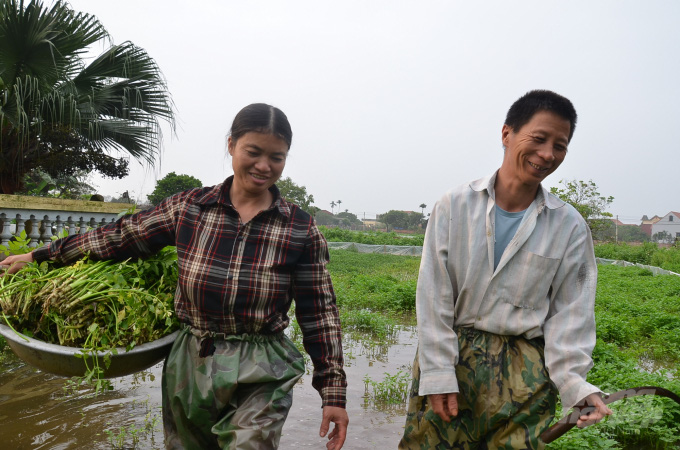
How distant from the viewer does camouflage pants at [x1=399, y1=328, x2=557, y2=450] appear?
5.82 ft

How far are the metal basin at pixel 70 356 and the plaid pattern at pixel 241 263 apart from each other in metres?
0.17

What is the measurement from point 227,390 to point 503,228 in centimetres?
107

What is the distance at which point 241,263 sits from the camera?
1875mm

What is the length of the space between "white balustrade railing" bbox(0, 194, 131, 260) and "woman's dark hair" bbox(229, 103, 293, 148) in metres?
3.44

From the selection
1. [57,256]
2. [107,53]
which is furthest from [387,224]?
[57,256]

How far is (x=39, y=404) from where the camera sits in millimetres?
3773

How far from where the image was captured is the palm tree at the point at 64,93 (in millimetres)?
6457

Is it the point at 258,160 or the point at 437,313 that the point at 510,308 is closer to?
the point at 437,313

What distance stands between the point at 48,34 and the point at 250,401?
6.44 m

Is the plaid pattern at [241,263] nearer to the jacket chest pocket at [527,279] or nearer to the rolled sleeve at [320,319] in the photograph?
the rolled sleeve at [320,319]

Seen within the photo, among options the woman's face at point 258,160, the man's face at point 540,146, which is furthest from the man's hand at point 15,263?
the man's face at point 540,146

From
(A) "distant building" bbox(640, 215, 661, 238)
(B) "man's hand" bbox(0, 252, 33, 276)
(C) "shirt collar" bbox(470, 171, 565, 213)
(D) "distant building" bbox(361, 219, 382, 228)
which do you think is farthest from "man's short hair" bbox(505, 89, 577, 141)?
(A) "distant building" bbox(640, 215, 661, 238)

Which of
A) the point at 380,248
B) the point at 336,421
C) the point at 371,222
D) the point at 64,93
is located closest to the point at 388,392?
the point at 336,421

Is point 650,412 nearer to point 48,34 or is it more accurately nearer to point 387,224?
point 48,34
